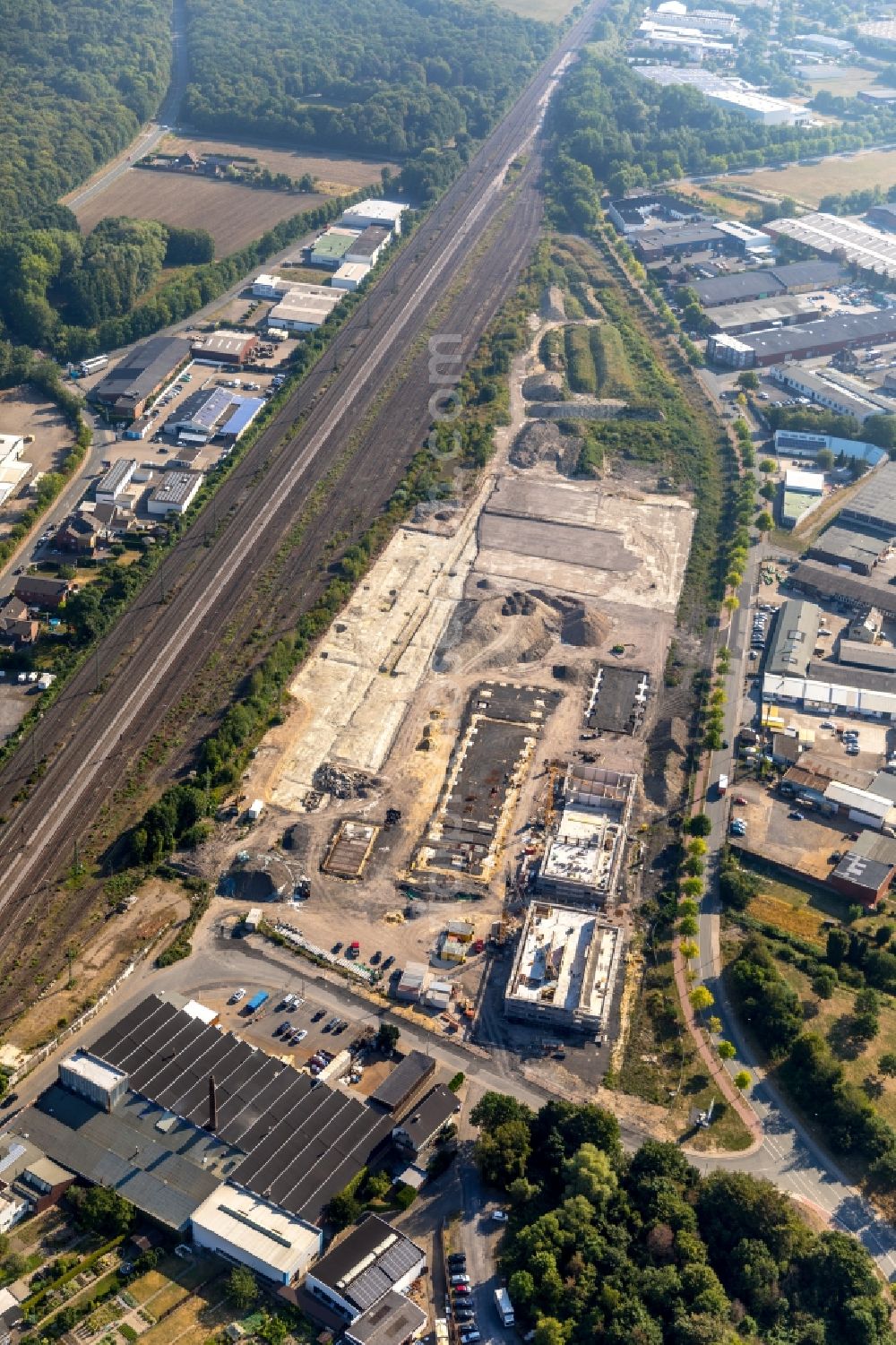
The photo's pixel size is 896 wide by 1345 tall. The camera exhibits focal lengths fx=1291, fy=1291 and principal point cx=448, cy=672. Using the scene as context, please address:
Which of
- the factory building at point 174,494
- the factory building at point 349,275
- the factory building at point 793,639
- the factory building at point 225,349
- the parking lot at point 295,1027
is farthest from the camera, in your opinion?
the factory building at point 349,275

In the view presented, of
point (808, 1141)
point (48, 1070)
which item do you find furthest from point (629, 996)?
point (48, 1070)

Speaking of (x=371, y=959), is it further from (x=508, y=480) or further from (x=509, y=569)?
(x=508, y=480)

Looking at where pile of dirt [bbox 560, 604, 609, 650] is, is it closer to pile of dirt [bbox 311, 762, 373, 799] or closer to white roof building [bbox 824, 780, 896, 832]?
white roof building [bbox 824, 780, 896, 832]

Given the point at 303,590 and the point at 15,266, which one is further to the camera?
the point at 15,266

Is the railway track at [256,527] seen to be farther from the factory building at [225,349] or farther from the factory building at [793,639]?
the factory building at [793,639]

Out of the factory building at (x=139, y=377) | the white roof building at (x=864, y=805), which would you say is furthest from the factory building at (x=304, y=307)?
the white roof building at (x=864, y=805)
